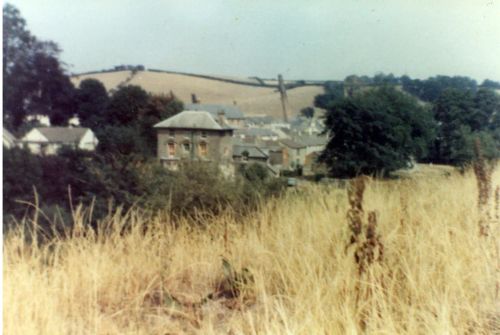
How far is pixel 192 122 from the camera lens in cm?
768

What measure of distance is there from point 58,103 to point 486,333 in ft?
29.8

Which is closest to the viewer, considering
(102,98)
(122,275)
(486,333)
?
(486,333)

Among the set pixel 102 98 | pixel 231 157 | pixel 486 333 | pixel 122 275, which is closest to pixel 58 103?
pixel 102 98

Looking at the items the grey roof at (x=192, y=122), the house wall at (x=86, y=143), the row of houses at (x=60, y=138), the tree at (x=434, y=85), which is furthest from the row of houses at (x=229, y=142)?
the house wall at (x=86, y=143)

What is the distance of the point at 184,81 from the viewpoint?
8102 millimetres

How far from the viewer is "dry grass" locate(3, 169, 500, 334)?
9.33 ft

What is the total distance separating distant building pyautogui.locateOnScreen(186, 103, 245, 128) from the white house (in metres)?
4.21

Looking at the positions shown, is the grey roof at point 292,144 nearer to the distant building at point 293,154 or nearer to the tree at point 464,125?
the distant building at point 293,154

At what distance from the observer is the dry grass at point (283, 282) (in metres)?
2.84

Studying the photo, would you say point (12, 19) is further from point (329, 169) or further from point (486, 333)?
point (486, 333)

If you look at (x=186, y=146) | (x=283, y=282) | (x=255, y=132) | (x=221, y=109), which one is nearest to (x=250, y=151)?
(x=255, y=132)

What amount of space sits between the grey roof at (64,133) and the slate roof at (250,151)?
5707mm

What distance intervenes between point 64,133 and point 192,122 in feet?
20.6

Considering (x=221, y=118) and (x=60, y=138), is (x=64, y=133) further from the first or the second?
(x=221, y=118)
